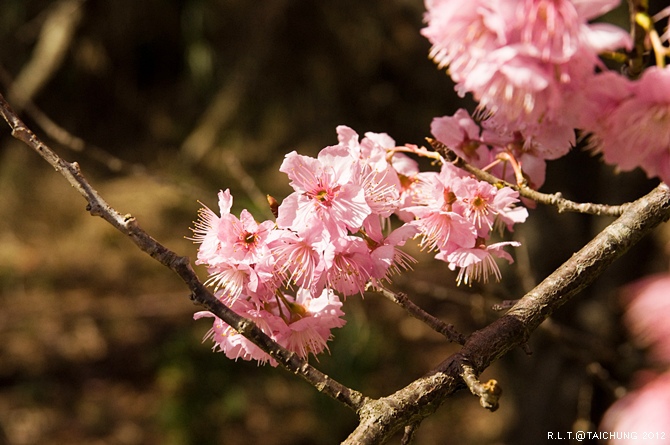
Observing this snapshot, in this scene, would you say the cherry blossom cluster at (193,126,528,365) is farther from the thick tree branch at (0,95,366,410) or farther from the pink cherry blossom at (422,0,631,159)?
the pink cherry blossom at (422,0,631,159)

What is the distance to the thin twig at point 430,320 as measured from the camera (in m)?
0.70

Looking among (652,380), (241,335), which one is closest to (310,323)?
(241,335)

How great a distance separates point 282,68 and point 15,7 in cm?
174

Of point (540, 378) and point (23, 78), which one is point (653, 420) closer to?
point (540, 378)

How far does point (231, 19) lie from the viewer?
169 inches

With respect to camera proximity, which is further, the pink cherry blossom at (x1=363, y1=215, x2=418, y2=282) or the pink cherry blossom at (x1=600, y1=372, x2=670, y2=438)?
the pink cherry blossom at (x1=363, y1=215, x2=418, y2=282)

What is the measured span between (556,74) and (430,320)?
29 centimetres

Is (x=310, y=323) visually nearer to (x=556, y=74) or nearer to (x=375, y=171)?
(x=375, y=171)

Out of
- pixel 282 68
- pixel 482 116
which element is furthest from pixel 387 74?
pixel 482 116

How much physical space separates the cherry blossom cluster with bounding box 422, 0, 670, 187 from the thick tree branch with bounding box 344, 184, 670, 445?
0.11 meters

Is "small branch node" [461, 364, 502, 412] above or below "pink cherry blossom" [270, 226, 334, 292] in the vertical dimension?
below

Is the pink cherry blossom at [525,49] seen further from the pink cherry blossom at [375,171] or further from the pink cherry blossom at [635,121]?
the pink cherry blossom at [375,171]

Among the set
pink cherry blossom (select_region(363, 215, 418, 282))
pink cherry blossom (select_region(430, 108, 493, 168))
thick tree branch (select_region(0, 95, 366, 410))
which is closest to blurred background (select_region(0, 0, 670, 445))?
pink cherry blossom (select_region(430, 108, 493, 168))

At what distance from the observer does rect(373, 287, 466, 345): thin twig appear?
70cm
